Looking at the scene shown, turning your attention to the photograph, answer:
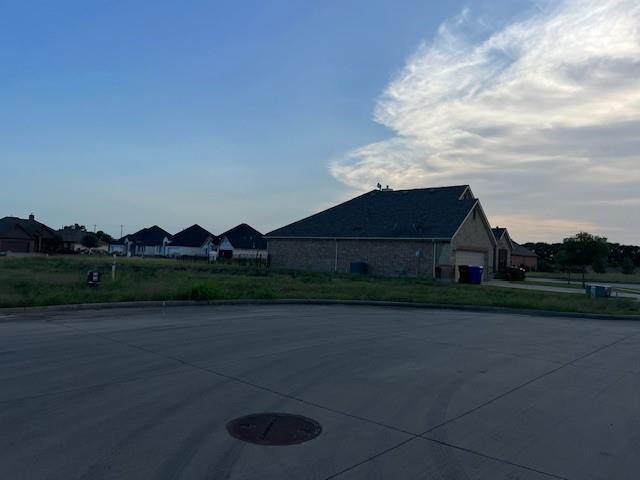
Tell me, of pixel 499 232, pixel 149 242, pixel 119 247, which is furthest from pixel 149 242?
pixel 499 232

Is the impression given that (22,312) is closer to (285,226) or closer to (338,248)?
(338,248)

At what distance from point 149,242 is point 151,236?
4.83 ft

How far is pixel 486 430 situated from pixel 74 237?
378ft

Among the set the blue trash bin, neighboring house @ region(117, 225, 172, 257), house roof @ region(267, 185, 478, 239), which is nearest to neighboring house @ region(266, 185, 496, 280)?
house roof @ region(267, 185, 478, 239)

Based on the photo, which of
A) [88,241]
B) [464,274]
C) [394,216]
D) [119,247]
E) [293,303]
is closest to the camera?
[293,303]

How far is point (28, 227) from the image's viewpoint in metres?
90.0

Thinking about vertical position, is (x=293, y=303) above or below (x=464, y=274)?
below

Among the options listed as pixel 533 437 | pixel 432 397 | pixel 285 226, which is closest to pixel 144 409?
pixel 432 397

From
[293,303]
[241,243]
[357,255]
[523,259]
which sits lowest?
[293,303]

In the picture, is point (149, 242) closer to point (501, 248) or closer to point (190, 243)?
point (190, 243)

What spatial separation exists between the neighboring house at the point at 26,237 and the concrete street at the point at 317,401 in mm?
85102

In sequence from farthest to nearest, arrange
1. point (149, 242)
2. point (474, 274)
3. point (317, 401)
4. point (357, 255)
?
point (149, 242), point (357, 255), point (474, 274), point (317, 401)

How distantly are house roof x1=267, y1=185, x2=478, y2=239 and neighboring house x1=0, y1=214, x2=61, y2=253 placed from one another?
2313 inches

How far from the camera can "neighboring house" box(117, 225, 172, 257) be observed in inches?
3979
